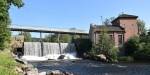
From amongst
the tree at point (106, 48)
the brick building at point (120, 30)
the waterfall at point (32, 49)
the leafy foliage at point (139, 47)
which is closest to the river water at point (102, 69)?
the tree at point (106, 48)

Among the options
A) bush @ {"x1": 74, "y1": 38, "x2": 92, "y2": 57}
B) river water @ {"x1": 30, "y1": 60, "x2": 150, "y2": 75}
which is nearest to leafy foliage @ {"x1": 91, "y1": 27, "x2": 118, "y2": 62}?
bush @ {"x1": 74, "y1": 38, "x2": 92, "y2": 57}

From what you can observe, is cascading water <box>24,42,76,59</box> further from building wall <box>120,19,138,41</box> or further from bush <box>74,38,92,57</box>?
building wall <box>120,19,138,41</box>

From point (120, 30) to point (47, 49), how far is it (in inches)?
749

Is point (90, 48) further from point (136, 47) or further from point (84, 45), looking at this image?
point (136, 47)

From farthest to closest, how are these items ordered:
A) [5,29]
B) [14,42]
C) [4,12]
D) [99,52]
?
[14,42] < [99,52] < [5,29] < [4,12]

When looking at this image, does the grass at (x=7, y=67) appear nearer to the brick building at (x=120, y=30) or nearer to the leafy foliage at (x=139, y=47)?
the leafy foliage at (x=139, y=47)

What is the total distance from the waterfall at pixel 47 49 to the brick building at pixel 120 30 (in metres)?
6.25

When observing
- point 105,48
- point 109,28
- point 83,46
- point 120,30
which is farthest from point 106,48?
point 120,30

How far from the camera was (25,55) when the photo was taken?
76.4 m

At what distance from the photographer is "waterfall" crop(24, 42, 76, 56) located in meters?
77.0

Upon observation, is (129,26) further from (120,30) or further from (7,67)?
(7,67)

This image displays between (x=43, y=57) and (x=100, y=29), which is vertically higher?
(x=100, y=29)

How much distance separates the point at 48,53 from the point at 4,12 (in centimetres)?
4677

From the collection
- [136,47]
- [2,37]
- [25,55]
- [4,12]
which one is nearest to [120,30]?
A: [136,47]
